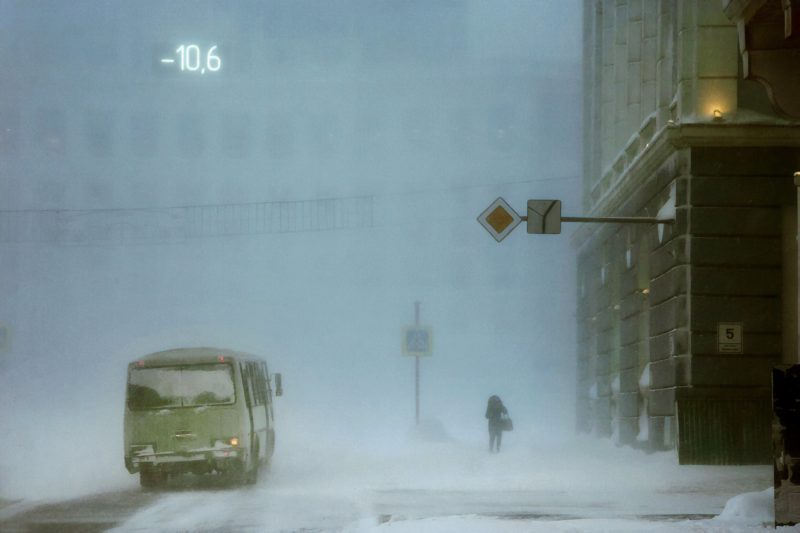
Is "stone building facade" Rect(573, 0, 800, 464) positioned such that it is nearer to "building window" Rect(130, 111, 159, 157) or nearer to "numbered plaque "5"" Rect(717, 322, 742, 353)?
"numbered plaque "5"" Rect(717, 322, 742, 353)

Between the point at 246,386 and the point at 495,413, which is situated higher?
the point at 246,386

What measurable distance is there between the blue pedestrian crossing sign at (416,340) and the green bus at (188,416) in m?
13.6

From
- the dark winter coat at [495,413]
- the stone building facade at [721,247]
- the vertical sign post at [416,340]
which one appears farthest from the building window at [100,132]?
the stone building facade at [721,247]

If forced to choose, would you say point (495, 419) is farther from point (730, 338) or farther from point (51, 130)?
point (51, 130)

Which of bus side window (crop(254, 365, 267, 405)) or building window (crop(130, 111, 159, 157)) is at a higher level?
building window (crop(130, 111, 159, 157))

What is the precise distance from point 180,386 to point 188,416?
0.56m

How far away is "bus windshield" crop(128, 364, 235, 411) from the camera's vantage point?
2288 centimetres

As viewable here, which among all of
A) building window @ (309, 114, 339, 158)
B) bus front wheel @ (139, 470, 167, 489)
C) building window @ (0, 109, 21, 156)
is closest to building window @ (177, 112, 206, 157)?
building window @ (309, 114, 339, 158)

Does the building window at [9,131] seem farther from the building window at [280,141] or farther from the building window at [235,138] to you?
the building window at [280,141]

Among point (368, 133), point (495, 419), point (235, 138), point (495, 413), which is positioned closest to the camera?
point (495, 419)

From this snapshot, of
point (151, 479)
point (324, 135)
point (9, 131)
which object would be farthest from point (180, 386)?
point (9, 131)

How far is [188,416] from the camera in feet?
74.5

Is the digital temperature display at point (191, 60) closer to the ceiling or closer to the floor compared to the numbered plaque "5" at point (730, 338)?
closer to the ceiling

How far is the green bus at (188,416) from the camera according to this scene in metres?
22.6
